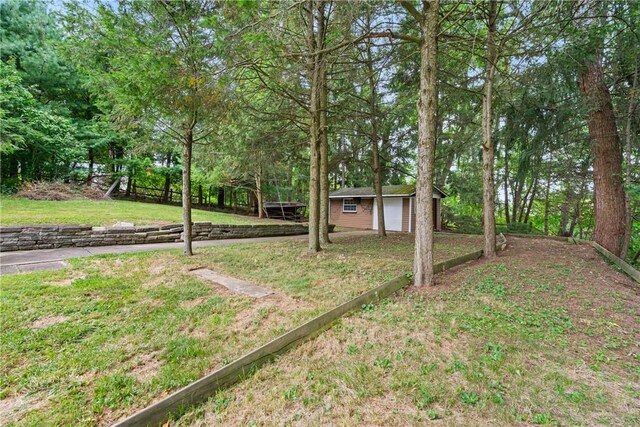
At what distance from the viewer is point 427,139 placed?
4152 mm

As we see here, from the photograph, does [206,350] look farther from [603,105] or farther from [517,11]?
[603,105]

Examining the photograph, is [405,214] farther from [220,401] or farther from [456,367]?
[220,401]

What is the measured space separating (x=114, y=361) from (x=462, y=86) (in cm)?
948

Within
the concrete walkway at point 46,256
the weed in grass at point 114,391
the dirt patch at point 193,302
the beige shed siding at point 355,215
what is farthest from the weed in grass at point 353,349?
the beige shed siding at point 355,215

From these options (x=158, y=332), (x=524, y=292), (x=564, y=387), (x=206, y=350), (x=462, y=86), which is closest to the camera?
(x=564, y=387)

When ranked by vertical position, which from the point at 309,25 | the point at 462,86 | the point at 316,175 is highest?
the point at 309,25

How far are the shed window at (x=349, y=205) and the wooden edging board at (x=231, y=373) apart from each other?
13558mm

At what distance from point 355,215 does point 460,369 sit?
14.8 meters

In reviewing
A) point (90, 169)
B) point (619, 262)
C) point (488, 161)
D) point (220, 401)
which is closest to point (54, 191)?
point (90, 169)

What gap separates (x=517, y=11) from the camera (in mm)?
5250

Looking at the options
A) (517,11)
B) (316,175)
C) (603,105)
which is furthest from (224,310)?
(603,105)

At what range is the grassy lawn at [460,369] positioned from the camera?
185 cm

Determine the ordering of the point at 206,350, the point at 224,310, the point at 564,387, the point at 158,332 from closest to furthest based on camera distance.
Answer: the point at 564,387
the point at 206,350
the point at 158,332
the point at 224,310

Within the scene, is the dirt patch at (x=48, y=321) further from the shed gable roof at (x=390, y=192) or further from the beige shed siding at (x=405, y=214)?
the beige shed siding at (x=405, y=214)
